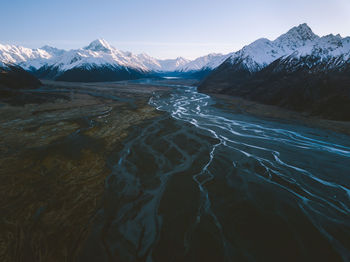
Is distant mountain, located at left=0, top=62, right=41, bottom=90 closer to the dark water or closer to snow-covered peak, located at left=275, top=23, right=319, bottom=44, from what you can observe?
the dark water

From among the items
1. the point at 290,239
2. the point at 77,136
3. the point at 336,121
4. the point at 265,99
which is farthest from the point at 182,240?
the point at 265,99

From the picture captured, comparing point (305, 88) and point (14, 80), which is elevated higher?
point (305, 88)

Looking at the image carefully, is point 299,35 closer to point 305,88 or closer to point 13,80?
point 305,88

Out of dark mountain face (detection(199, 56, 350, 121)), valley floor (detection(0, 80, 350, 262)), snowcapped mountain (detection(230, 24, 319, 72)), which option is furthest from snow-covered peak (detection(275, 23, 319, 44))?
valley floor (detection(0, 80, 350, 262))

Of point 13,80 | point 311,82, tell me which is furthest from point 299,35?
point 13,80

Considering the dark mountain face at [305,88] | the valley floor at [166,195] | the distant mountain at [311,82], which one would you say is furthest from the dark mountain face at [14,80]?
the dark mountain face at [305,88]

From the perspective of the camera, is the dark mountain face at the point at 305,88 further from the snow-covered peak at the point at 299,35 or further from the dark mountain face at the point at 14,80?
the dark mountain face at the point at 14,80
